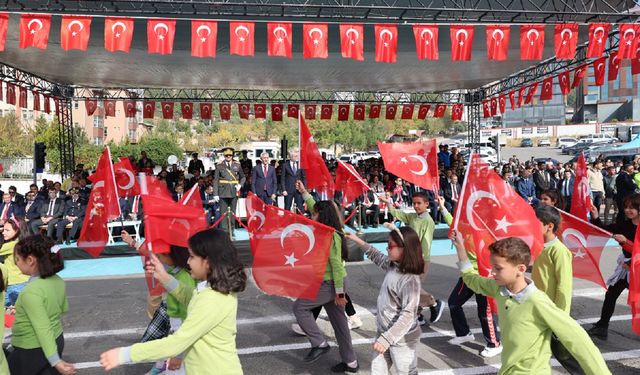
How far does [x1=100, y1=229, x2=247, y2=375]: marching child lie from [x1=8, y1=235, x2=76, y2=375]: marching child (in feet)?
3.64

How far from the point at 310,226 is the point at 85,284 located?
6.30 metres

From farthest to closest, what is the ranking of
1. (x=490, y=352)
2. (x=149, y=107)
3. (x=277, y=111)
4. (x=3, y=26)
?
(x=277, y=111) < (x=149, y=107) < (x=3, y=26) < (x=490, y=352)

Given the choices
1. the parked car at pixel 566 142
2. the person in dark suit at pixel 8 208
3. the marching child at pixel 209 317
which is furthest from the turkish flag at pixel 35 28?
the parked car at pixel 566 142

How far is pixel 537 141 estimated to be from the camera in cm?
6719

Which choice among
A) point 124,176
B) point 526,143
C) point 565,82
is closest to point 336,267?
point 124,176

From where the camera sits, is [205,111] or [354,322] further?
[205,111]

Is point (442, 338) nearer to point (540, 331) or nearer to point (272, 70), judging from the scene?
point (540, 331)

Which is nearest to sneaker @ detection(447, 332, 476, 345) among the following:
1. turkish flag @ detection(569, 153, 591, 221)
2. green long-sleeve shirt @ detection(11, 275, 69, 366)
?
turkish flag @ detection(569, 153, 591, 221)

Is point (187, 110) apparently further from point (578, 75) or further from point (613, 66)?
point (613, 66)

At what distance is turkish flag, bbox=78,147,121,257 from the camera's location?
6160 millimetres

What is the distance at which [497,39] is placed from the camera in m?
12.6

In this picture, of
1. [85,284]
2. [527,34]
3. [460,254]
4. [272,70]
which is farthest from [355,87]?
[460,254]

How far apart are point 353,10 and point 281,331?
8899mm

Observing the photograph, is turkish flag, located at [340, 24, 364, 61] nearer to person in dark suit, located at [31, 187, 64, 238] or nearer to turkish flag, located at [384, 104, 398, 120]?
person in dark suit, located at [31, 187, 64, 238]
